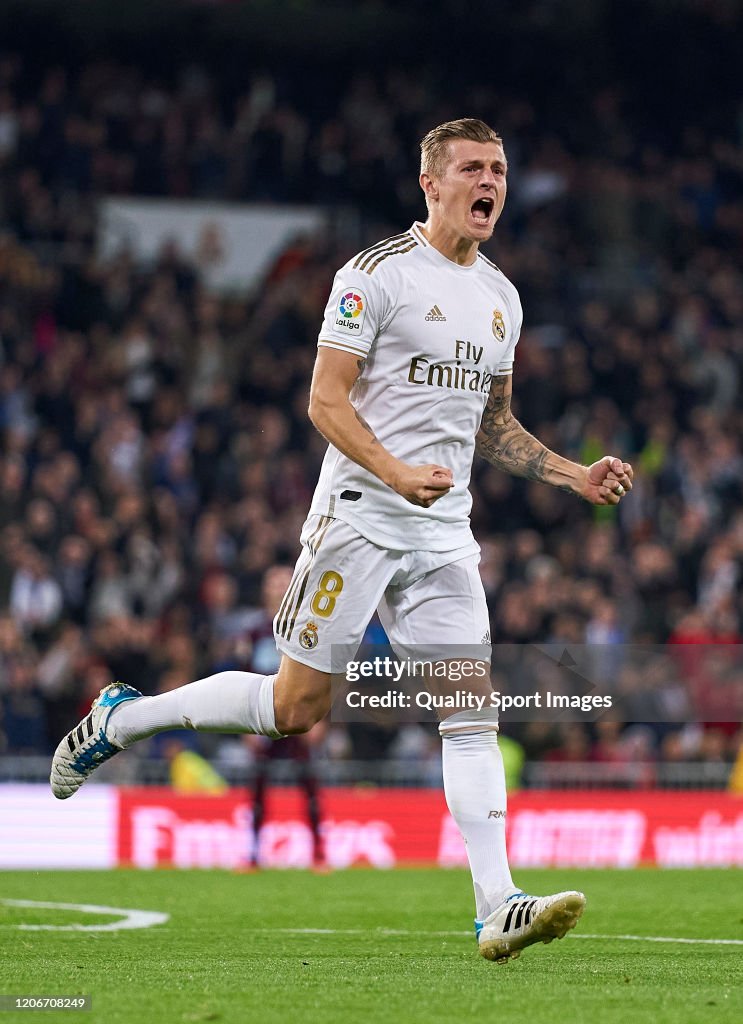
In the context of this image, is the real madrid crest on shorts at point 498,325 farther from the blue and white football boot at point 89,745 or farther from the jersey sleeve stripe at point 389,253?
the blue and white football boot at point 89,745

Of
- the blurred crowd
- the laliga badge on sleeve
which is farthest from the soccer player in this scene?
the blurred crowd

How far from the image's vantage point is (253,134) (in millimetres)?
22281

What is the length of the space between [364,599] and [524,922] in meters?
1.16

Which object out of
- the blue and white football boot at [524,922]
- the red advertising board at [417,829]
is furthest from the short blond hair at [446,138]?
the red advertising board at [417,829]

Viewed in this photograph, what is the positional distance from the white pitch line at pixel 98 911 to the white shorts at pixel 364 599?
6.09 ft

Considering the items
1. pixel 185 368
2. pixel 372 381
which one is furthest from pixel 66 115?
pixel 372 381

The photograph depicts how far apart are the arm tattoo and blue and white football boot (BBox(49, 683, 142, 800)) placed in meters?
1.56

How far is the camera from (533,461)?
6562mm

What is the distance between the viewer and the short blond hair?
619 cm

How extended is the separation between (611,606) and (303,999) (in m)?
11.7

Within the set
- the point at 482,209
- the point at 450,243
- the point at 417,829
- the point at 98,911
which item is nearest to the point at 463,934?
the point at 98,911

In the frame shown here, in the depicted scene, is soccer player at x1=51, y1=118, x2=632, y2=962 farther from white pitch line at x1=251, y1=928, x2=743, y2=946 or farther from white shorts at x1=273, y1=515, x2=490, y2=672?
white pitch line at x1=251, y1=928, x2=743, y2=946

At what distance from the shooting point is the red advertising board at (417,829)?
14.6 meters

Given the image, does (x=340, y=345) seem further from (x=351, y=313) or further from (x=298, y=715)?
(x=298, y=715)
